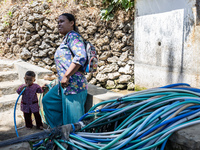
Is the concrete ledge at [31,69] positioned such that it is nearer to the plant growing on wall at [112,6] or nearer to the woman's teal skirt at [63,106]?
the woman's teal skirt at [63,106]

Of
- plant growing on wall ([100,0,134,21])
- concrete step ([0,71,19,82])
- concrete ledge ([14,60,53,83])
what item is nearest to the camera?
concrete ledge ([14,60,53,83])

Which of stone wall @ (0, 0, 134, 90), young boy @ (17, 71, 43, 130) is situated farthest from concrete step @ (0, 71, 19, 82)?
stone wall @ (0, 0, 134, 90)

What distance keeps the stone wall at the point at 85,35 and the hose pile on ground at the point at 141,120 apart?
512 centimetres

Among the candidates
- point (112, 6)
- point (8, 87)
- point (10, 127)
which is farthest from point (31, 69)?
point (112, 6)

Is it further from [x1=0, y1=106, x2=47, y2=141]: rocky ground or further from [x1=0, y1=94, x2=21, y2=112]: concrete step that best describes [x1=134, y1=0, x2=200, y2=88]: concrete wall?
[x1=0, y1=94, x2=21, y2=112]: concrete step

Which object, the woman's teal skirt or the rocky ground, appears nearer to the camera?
the woman's teal skirt

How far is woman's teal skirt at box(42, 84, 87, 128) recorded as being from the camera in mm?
2176

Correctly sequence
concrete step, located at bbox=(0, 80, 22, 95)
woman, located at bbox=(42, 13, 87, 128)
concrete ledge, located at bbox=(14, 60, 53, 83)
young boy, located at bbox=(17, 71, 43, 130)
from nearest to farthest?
woman, located at bbox=(42, 13, 87, 128) → young boy, located at bbox=(17, 71, 43, 130) → concrete ledge, located at bbox=(14, 60, 53, 83) → concrete step, located at bbox=(0, 80, 22, 95)

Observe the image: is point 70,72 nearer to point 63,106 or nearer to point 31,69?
point 63,106

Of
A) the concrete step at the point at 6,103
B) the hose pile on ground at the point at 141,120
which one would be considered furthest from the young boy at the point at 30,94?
the hose pile on ground at the point at 141,120

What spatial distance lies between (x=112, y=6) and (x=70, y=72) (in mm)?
5189

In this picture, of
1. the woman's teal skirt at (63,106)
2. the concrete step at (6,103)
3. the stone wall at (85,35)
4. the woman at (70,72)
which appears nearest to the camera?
the woman at (70,72)

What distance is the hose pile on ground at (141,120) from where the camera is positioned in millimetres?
1377

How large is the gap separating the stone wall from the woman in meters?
4.75
